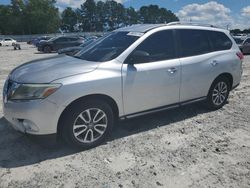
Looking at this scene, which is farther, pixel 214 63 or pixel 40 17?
pixel 40 17

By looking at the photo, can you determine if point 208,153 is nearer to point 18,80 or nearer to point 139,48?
point 139,48

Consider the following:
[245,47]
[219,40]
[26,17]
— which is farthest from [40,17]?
[219,40]

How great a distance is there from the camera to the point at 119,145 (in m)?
4.44

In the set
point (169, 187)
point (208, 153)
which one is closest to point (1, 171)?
point (169, 187)

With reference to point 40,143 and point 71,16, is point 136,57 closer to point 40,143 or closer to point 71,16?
point 40,143

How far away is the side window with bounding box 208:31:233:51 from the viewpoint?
5.87m

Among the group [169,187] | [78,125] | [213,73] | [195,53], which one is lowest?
[169,187]

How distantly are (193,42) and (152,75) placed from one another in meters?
1.37

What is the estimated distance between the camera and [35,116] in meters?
3.81

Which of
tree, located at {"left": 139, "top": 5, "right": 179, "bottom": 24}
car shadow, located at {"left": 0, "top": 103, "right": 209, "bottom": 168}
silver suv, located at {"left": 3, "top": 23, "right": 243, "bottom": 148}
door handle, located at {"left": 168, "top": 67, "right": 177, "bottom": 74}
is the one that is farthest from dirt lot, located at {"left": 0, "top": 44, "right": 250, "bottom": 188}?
tree, located at {"left": 139, "top": 5, "right": 179, "bottom": 24}

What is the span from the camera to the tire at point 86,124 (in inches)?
158

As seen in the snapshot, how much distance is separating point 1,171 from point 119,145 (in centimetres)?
170

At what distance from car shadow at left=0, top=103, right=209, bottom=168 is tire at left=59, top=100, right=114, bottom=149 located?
0.65 ft

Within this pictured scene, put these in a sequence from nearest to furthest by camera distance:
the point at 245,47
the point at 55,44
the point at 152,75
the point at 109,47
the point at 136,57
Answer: the point at 136,57 < the point at 152,75 < the point at 109,47 < the point at 245,47 < the point at 55,44
